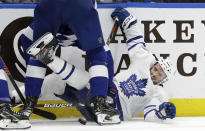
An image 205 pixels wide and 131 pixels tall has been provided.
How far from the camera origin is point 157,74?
144 inches

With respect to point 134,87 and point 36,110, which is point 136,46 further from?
point 36,110

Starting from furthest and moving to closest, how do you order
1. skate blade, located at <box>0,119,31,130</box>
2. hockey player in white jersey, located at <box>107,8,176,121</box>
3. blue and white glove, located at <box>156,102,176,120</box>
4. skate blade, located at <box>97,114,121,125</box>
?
hockey player in white jersey, located at <box>107,8,176,121</box> → blue and white glove, located at <box>156,102,176,120</box> → skate blade, located at <box>97,114,121,125</box> → skate blade, located at <box>0,119,31,130</box>

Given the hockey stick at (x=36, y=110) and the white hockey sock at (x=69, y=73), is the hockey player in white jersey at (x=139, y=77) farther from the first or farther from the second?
the hockey stick at (x=36, y=110)

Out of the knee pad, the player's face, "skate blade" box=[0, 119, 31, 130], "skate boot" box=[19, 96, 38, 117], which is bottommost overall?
"skate blade" box=[0, 119, 31, 130]

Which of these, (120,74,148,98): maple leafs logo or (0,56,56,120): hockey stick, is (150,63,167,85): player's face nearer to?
(120,74,148,98): maple leafs logo

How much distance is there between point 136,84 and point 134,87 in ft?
0.10

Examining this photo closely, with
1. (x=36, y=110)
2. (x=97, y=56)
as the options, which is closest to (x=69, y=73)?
(x=97, y=56)

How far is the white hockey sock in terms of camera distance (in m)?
3.27

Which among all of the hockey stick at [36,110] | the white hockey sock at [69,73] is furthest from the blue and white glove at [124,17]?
the hockey stick at [36,110]

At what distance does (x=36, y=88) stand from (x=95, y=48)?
534 mm

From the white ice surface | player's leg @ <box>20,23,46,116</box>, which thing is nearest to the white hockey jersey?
the white ice surface

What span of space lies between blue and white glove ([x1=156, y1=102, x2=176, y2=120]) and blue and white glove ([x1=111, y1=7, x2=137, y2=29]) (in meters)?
0.81

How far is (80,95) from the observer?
3576 mm

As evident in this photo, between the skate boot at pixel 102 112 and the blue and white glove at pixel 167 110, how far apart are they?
0.43 metres
